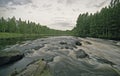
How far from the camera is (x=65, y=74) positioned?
42.2ft

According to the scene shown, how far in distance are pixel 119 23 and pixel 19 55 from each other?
4505 cm

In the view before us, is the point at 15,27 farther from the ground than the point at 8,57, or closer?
farther from the ground

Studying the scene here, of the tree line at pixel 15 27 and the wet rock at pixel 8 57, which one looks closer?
the wet rock at pixel 8 57

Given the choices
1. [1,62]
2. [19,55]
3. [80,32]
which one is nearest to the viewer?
[1,62]

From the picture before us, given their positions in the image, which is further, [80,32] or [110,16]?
[80,32]

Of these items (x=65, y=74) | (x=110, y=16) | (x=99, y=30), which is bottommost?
(x=65, y=74)

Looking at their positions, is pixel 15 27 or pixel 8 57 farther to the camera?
pixel 15 27

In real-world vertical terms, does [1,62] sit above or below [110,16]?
below

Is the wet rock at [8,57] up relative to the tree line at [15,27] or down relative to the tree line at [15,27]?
down

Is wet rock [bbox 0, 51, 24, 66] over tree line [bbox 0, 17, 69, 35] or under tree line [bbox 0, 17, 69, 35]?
under

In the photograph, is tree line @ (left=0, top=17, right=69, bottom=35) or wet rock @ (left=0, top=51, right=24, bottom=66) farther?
tree line @ (left=0, top=17, right=69, bottom=35)

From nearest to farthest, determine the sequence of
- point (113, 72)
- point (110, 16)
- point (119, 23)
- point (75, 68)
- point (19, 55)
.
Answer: point (113, 72) < point (75, 68) < point (19, 55) < point (119, 23) < point (110, 16)

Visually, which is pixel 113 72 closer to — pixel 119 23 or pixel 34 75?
pixel 34 75

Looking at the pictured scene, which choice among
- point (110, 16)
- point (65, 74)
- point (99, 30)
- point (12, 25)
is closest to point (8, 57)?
point (65, 74)
